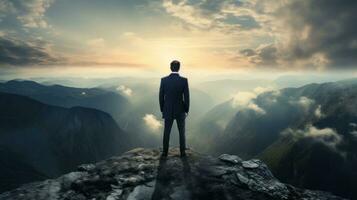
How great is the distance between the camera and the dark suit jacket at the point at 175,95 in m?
13.9

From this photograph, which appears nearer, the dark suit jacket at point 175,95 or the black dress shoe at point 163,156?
the dark suit jacket at point 175,95

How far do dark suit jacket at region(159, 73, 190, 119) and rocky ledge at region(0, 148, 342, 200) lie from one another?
83.1 inches

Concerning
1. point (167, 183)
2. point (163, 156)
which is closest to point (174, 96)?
point (163, 156)

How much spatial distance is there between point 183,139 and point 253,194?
184 inches

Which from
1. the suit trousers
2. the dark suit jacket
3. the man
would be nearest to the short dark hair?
the man

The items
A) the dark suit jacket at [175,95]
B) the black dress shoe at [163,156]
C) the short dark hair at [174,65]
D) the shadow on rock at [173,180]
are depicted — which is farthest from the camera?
the black dress shoe at [163,156]

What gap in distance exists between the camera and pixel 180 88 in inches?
551

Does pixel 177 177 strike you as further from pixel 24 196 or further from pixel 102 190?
pixel 24 196

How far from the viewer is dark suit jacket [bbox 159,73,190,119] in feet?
45.6

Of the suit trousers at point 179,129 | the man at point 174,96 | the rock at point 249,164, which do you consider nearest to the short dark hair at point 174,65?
the man at point 174,96

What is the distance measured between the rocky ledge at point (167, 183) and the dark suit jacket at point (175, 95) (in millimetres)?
2110

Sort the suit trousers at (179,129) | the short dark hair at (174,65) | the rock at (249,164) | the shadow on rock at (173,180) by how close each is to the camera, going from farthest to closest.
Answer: the suit trousers at (179,129), the short dark hair at (174,65), the rock at (249,164), the shadow on rock at (173,180)

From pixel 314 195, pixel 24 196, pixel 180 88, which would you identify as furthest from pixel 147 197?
pixel 314 195

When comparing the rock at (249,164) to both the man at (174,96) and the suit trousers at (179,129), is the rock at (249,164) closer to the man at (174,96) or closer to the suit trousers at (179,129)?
the suit trousers at (179,129)
